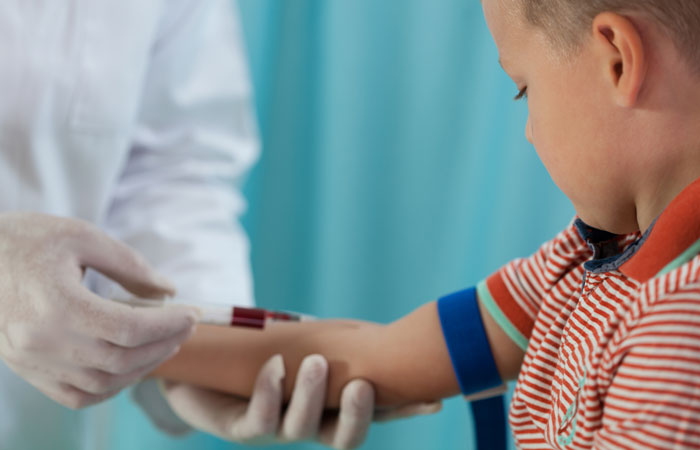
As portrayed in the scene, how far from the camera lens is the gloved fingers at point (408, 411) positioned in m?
0.85

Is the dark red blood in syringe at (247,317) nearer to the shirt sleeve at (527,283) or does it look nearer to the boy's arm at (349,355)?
the boy's arm at (349,355)

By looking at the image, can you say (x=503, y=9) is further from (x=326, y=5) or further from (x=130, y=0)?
(x=326, y=5)

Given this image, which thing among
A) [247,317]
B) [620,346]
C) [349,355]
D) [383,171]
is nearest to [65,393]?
[247,317]

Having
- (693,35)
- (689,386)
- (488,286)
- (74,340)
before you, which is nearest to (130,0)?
(74,340)

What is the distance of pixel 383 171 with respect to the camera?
4.90 ft

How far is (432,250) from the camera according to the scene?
1.47 meters

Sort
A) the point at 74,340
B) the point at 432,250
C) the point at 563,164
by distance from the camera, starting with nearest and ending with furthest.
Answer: the point at 563,164 → the point at 74,340 → the point at 432,250

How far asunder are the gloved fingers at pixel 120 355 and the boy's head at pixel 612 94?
44 centimetres

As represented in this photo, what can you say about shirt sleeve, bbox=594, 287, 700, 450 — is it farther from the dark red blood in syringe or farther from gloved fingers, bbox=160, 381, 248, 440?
gloved fingers, bbox=160, 381, 248, 440

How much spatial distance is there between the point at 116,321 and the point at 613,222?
0.48m

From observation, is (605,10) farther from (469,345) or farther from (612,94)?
(469,345)

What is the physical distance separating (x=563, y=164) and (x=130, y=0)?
797 mm

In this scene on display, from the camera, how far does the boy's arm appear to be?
2.74 feet

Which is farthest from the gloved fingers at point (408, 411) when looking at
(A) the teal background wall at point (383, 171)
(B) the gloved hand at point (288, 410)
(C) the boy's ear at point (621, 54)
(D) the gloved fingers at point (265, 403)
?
(A) the teal background wall at point (383, 171)
